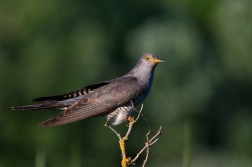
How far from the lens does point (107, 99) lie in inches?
273

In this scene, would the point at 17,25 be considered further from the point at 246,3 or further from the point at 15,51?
the point at 246,3

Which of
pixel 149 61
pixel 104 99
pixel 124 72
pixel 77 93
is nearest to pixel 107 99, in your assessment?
pixel 104 99

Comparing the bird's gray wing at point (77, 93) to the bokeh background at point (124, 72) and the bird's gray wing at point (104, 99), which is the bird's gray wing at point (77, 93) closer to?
the bird's gray wing at point (104, 99)

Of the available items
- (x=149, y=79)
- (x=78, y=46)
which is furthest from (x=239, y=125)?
(x=149, y=79)

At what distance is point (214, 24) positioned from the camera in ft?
88.5

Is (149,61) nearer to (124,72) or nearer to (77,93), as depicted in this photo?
(77,93)

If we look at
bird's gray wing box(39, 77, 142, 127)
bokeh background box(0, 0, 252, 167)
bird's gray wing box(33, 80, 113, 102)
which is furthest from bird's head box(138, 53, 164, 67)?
bokeh background box(0, 0, 252, 167)

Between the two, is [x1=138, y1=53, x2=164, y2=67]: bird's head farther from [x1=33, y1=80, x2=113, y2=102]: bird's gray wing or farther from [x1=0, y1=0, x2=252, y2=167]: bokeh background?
[x1=0, y1=0, x2=252, y2=167]: bokeh background

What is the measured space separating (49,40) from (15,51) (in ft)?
3.45

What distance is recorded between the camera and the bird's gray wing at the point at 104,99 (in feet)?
22.0

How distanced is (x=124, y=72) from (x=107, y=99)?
596 inches

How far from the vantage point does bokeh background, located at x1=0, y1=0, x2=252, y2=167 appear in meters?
20.5

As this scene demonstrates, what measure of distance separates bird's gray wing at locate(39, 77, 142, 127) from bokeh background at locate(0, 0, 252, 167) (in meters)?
11.1

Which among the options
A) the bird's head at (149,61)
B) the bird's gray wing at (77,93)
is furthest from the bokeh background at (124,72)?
the bird's gray wing at (77,93)
